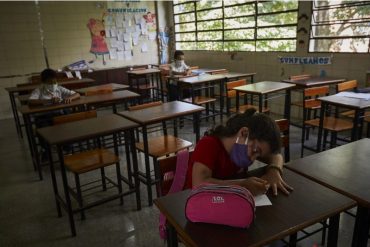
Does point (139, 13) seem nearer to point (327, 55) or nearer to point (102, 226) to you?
point (327, 55)

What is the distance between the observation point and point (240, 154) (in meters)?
1.30

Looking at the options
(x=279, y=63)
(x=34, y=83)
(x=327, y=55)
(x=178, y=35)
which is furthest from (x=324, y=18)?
(x=34, y=83)

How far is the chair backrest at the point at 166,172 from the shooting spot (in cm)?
161

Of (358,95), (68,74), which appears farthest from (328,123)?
(68,74)

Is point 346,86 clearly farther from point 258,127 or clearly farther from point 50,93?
point 50,93

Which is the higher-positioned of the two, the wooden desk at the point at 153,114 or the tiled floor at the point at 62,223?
the wooden desk at the point at 153,114

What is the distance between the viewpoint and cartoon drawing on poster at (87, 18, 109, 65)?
6.95m

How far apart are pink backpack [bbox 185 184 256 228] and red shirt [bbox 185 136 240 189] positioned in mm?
269

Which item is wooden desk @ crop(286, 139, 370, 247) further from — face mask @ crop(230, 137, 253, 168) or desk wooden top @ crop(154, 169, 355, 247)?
face mask @ crop(230, 137, 253, 168)

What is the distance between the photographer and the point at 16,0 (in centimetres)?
612

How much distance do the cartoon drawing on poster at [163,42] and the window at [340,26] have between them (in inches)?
164

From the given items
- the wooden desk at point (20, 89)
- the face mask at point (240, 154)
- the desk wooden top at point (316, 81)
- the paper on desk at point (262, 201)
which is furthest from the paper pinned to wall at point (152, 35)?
the paper on desk at point (262, 201)

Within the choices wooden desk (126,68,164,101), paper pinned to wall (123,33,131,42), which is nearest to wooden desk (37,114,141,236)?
wooden desk (126,68,164,101)

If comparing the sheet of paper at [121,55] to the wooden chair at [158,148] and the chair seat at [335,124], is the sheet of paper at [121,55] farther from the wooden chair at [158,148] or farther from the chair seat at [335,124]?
the chair seat at [335,124]
